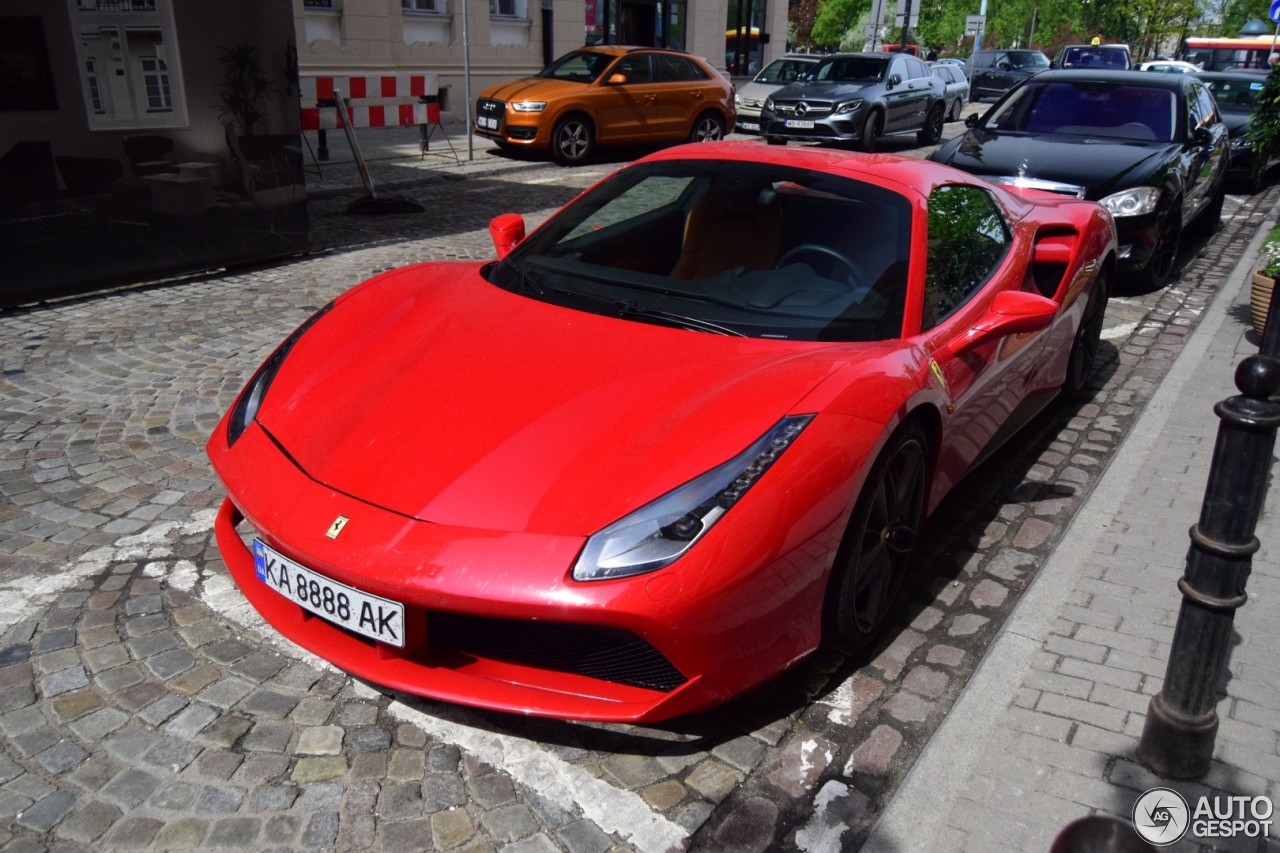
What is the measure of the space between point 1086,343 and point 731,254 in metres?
2.69

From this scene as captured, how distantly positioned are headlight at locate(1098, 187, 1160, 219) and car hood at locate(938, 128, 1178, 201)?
6 cm

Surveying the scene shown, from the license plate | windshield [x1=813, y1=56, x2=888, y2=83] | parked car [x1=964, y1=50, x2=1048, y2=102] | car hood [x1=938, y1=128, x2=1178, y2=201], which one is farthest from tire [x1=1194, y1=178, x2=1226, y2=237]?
parked car [x1=964, y1=50, x2=1048, y2=102]

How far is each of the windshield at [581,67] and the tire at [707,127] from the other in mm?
1760

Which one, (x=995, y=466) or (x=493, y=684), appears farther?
(x=995, y=466)

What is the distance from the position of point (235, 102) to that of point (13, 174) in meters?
1.64

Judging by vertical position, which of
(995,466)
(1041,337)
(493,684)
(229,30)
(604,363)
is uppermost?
(229,30)

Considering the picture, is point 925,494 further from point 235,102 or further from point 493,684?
point 235,102

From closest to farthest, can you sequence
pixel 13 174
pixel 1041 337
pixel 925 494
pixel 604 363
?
1. pixel 604 363
2. pixel 925 494
3. pixel 1041 337
4. pixel 13 174

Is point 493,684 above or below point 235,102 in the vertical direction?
below

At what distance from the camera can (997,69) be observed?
30344mm

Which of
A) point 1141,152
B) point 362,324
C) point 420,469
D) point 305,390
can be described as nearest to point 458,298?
point 362,324

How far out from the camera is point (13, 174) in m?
6.38

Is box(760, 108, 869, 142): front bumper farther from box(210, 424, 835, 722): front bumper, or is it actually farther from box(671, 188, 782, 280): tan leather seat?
box(210, 424, 835, 722): front bumper

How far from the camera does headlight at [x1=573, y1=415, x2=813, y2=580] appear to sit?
2299mm
